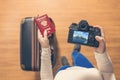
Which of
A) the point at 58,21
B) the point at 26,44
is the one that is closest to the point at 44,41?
the point at 26,44

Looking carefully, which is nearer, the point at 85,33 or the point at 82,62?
the point at 85,33

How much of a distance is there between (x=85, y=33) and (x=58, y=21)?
625 millimetres

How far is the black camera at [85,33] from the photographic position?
1.28 metres

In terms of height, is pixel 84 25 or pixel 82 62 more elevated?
pixel 84 25

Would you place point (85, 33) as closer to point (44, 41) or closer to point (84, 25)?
point (84, 25)

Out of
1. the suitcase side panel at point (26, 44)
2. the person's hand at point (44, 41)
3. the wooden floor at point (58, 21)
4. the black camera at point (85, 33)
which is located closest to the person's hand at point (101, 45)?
the black camera at point (85, 33)

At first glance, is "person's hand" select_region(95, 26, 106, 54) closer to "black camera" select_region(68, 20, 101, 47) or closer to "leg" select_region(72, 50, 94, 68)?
"black camera" select_region(68, 20, 101, 47)

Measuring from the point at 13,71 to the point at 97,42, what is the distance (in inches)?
30.1

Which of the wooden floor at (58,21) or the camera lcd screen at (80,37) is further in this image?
the wooden floor at (58,21)

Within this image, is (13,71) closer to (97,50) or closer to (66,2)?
(66,2)

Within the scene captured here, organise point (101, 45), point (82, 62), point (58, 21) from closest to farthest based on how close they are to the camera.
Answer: point (101, 45)
point (82, 62)
point (58, 21)

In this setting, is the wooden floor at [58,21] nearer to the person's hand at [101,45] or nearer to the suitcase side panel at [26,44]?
the suitcase side panel at [26,44]

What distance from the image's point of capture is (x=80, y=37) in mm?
1288

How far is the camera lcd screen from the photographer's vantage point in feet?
4.22
